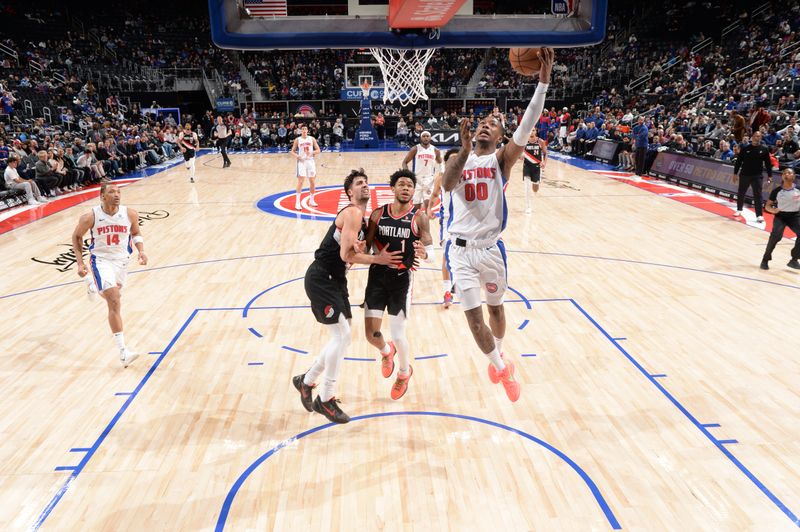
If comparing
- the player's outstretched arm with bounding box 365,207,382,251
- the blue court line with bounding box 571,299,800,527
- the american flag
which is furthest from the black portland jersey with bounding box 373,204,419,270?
the blue court line with bounding box 571,299,800,527

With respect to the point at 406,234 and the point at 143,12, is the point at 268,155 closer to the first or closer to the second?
the point at 143,12

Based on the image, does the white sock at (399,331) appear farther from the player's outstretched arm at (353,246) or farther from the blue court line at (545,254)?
the blue court line at (545,254)

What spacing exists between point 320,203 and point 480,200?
1011 centimetres

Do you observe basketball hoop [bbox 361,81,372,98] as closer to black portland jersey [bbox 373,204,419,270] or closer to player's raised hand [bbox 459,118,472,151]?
black portland jersey [bbox 373,204,419,270]

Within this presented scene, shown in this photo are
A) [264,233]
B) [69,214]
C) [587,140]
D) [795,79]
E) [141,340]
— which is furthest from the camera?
[587,140]

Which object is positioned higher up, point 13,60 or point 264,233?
point 13,60

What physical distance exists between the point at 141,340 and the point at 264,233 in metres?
5.05

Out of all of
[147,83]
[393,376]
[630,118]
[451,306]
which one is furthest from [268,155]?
[393,376]

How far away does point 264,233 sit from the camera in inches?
443

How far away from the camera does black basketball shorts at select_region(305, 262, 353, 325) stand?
175 inches

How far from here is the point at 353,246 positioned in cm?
435

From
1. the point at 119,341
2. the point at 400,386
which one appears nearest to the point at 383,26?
the point at 400,386

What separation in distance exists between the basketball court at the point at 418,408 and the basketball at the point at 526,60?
2.69m

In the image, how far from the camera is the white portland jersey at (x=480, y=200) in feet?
14.3
